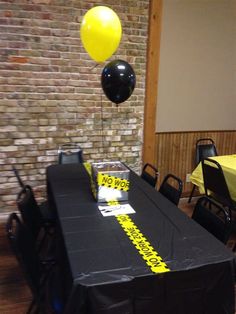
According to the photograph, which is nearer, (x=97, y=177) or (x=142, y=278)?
(x=142, y=278)

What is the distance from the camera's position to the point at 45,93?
315cm

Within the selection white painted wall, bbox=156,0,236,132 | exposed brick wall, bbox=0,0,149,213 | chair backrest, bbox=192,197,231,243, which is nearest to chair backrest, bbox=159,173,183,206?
chair backrest, bbox=192,197,231,243

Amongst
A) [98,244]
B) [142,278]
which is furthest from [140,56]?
[142,278]

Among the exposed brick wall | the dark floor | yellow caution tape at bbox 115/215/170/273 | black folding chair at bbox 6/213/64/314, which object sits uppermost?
the exposed brick wall

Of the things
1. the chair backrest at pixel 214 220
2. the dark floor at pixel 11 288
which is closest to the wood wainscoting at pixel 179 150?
the chair backrest at pixel 214 220

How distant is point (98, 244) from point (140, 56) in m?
2.54

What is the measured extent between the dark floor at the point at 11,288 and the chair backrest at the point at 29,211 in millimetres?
414

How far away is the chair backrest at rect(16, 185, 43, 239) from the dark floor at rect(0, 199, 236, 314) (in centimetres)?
41

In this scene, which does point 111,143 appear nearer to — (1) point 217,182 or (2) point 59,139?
(2) point 59,139

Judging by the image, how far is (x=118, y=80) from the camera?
7.72ft

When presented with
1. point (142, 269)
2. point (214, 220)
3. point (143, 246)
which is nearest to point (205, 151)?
point (214, 220)

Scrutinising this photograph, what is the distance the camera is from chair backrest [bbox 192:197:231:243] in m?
1.62

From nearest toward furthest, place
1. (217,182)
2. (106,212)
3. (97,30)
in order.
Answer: (106,212) < (97,30) < (217,182)

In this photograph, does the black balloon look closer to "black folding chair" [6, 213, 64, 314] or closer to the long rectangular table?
the long rectangular table
